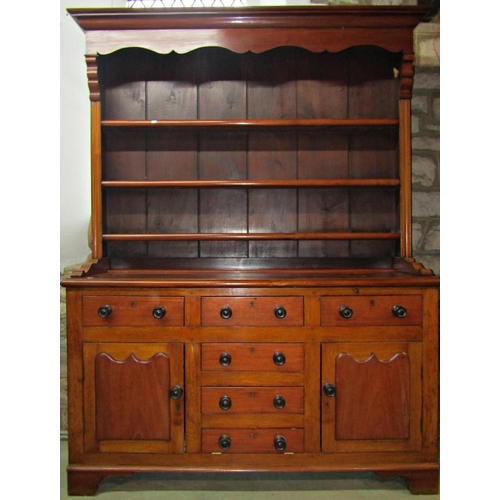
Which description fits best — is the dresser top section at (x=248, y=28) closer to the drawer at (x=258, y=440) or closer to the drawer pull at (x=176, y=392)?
the drawer pull at (x=176, y=392)

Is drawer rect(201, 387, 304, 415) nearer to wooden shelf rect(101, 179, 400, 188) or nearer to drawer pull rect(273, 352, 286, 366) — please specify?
drawer pull rect(273, 352, 286, 366)

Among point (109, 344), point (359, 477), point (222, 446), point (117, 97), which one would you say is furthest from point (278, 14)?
point (359, 477)

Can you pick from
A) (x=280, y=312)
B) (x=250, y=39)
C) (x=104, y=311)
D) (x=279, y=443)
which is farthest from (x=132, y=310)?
(x=250, y=39)

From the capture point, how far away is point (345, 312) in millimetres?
1636

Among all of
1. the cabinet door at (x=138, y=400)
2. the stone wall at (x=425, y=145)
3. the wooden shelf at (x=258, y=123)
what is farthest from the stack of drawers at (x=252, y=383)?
the stone wall at (x=425, y=145)

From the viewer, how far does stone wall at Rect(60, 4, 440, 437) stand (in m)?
2.13

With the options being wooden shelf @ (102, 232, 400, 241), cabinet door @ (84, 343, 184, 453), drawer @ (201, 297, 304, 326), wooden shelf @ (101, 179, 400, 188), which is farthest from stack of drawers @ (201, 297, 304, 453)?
wooden shelf @ (101, 179, 400, 188)

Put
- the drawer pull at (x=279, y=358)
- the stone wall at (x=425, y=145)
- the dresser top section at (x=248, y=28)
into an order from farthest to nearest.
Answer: the stone wall at (x=425, y=145) < the dresser top section at (x=248, y=28) < the drawer pull at (x=279, y=358)

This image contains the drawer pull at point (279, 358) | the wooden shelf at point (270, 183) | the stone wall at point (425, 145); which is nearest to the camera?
the drawer pull at point (279, 358)

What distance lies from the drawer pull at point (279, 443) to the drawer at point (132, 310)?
628 mm

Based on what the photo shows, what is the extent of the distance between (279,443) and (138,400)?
0.62 meters

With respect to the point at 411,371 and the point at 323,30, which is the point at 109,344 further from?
the point at 323,30

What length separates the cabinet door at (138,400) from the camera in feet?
5.42

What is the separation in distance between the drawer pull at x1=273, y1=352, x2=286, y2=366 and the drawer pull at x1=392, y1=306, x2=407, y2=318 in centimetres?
51
